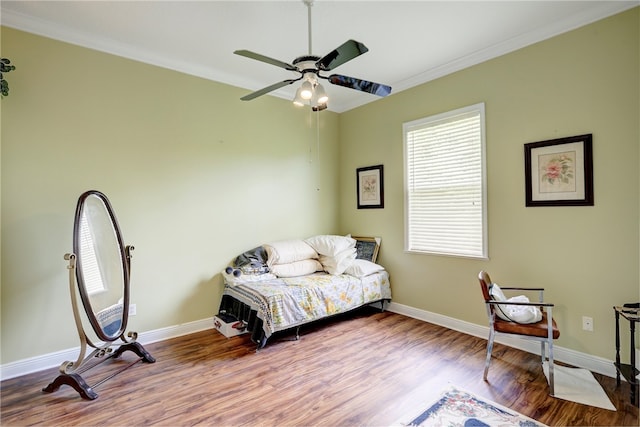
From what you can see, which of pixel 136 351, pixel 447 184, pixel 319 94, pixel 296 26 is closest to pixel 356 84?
pixel 319 94

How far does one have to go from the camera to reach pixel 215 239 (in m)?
3.56

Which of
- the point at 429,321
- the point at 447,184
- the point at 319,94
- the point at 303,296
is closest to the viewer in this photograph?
the point at 319,94

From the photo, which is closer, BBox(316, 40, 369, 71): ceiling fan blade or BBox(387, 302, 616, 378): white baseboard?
BBox(316, 40, 369, 71): ceiling fan blade

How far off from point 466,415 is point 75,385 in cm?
265

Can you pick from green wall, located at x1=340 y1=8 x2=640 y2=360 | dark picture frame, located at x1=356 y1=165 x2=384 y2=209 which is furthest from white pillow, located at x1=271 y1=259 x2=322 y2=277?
green wall, located at x1=340 y1=8 x2=640 y2=360

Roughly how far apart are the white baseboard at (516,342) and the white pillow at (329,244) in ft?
3.25

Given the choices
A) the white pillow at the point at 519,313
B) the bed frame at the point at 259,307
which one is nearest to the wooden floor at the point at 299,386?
the bed frame at the point at 259,307

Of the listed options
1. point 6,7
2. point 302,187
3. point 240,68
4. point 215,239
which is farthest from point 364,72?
point 6,7

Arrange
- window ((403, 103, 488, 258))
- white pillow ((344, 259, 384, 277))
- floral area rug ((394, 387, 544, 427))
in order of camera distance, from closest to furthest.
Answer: floral area rug ((394, 387, 544, 427)) < window ((403, 103, 488, 258)) < white pillow ((344, 259, 384, 277))

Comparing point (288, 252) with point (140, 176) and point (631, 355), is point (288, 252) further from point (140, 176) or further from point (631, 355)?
point (631, 355)

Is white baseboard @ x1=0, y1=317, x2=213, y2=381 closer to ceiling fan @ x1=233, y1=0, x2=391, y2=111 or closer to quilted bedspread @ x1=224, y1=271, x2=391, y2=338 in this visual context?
quilted bedspread @ x1=224, y1=271, x2=391, y2=338

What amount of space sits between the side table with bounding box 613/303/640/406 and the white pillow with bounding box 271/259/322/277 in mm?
2731

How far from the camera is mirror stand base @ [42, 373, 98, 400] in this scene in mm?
2195

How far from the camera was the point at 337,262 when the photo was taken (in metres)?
3.82
